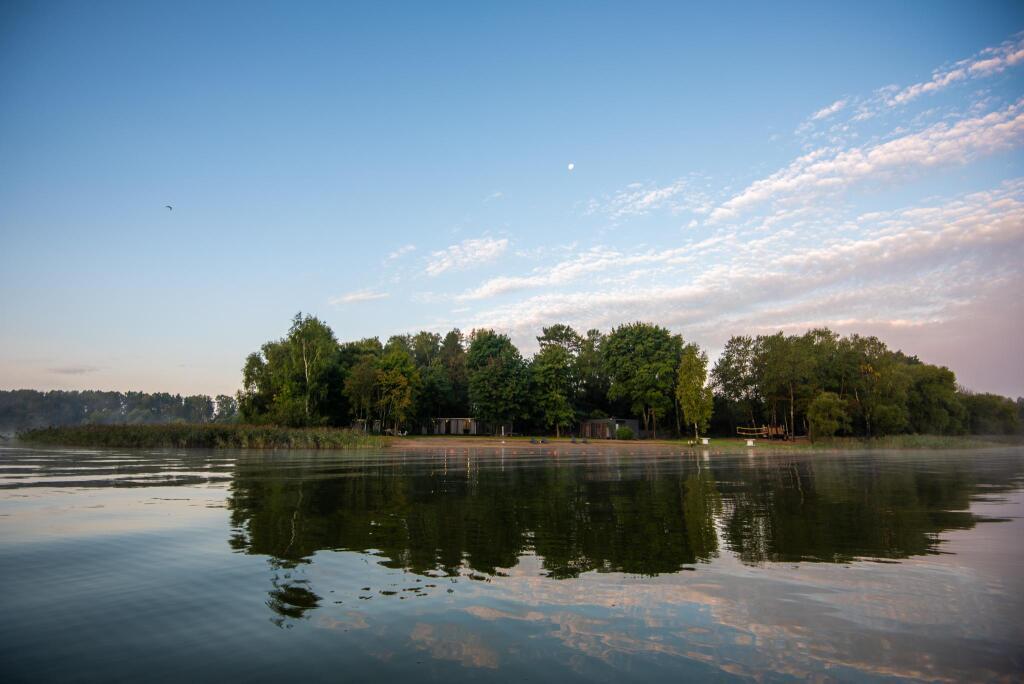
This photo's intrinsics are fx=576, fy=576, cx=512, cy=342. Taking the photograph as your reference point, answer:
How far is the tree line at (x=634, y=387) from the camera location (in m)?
76.7

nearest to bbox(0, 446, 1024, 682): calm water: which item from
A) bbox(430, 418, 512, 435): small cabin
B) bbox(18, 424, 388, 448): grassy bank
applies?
bbox(18, 424, 388, 448): grassy bank

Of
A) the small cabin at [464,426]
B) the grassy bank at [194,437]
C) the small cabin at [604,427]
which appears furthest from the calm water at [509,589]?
the small cabin at [464,426]

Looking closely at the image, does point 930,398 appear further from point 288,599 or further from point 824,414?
point 288,599

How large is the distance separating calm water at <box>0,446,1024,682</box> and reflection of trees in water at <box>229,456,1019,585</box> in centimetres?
11

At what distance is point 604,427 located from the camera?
91625 mm

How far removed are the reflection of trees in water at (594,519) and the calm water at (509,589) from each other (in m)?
0.11

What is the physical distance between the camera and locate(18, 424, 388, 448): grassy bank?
56094 millimetres

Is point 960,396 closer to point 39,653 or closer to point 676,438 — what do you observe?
point 676,438

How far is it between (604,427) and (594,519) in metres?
78.1

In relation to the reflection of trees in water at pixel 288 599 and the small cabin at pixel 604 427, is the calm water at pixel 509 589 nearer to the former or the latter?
the reflection of trees in water at pixel 288 599

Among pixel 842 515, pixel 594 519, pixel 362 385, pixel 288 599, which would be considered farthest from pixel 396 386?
pixel 288 599

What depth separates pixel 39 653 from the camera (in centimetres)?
616

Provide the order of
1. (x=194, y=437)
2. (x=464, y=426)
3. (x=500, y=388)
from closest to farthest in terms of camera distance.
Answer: (x=194, y=437) < (x=500, y=388) < (x=464, y=426)

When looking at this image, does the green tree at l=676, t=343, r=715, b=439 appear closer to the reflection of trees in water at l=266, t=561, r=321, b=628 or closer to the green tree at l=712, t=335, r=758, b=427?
the green tree at l=712, t=335, r=758, b=427
